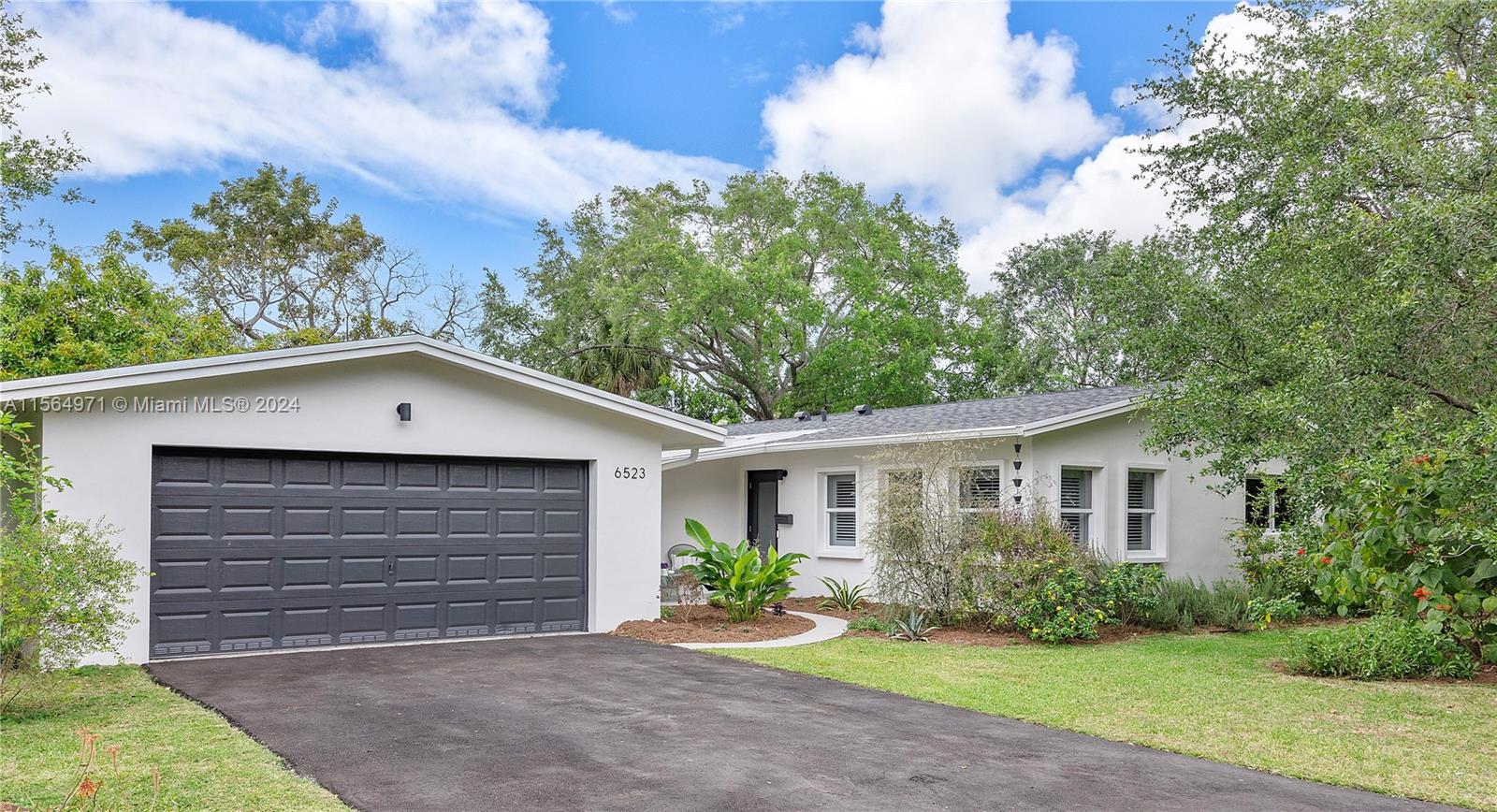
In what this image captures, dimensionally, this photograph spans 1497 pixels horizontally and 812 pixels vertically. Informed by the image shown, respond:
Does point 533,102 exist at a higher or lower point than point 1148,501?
higher

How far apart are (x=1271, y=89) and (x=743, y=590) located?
869 centimetres

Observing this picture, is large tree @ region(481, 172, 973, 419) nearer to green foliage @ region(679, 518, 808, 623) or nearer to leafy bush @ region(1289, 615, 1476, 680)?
green foliage @ region(679, 518, 808, 623)

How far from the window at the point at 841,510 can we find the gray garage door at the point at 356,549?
5.15 metres

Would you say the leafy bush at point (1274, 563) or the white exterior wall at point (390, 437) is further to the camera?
the leafy bush at point (1274, 563)

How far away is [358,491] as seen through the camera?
35.8 feet

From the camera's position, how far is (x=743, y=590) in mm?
13023

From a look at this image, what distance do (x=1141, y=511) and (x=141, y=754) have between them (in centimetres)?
1308

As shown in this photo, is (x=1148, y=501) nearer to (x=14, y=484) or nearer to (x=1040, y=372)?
(x=14, y=484)

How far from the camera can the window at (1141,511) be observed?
1509cm

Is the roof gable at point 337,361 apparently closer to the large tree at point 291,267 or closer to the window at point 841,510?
the window at point 841,510

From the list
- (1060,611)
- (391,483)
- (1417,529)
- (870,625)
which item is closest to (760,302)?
(870,625)

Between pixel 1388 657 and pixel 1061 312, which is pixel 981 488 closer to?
pixel 1388 657

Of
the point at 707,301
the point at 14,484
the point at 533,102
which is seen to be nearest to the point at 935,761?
the point at 14,484

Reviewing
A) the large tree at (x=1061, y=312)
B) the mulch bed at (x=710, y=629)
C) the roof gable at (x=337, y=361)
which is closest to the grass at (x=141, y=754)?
the roof gable at (x=337, y=361)
